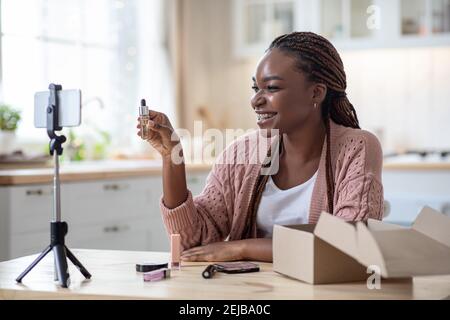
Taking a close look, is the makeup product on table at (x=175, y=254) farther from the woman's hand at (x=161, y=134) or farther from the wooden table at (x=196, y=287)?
the woman's hand at (x=161, y=134)

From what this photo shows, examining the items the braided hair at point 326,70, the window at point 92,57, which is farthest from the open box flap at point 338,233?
the window at point 92,57

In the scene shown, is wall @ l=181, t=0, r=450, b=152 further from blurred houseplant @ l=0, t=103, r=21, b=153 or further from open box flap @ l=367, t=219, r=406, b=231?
open box flap @ l=367, t=219, r=406, b=231

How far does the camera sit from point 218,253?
1.82 meters

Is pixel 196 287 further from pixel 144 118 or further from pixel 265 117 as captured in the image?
pixel 265 117

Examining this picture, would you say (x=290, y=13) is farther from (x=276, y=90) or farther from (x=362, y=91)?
(x=276, y=90)

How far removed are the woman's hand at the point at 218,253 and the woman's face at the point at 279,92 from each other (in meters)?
0.35

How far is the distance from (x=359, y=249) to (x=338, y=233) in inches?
2.0

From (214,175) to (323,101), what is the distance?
0.39 meters

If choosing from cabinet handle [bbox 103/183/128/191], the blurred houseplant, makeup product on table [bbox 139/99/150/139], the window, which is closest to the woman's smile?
makeup product on table [bbox 139/99/150/139]

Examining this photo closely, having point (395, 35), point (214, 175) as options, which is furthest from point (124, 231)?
point (395, 35)

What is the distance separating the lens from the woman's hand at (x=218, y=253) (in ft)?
5.93

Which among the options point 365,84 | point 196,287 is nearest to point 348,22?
point 365,84

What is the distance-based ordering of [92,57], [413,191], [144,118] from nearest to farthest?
[144,118] → [413,191] → [92,57]

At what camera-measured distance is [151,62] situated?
5.09 meters
